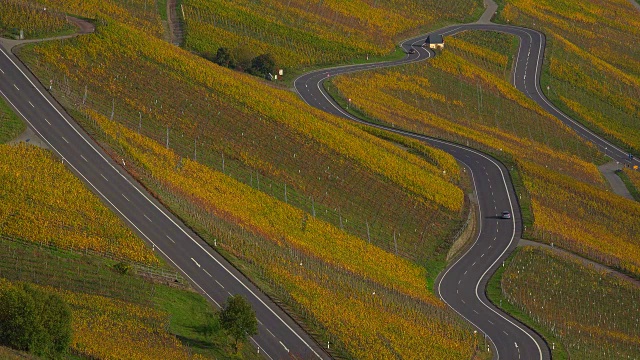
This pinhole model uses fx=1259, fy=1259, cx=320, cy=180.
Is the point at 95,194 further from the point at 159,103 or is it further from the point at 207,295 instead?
the point at 159,103

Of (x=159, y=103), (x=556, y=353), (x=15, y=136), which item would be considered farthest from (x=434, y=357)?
(x=159, y=103)

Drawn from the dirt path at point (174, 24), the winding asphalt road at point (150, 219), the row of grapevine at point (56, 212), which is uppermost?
the row of grapevine at point (56, 212)

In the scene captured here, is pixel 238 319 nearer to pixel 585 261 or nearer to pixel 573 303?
pixel 573 303

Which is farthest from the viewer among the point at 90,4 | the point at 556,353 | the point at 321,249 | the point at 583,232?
the point at 90,4

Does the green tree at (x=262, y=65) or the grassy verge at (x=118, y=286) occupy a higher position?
the grassy verge at (x=118, y=286)

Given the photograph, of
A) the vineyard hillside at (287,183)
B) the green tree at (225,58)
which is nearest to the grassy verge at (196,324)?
the vineyard hillside at (287,183)

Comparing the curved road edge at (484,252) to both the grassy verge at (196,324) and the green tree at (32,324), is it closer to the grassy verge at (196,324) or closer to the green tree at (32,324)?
the grassy verge at (196,324)
